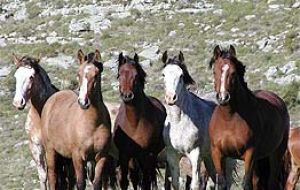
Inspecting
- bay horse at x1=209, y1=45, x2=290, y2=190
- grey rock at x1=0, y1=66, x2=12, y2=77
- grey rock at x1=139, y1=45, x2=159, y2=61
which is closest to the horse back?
bay horse at x1=209, y1=45, x2=290, y2=190

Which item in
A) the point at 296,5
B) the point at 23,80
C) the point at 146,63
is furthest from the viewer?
the point at 296,5

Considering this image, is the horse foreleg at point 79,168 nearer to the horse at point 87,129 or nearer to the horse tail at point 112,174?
the horse at point 87,129

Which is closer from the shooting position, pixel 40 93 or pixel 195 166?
pixel 195 166

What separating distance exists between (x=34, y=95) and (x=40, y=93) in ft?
0.41

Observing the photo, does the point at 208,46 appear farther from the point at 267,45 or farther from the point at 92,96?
the point at 92,96

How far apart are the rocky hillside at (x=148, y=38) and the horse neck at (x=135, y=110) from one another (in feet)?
24.0

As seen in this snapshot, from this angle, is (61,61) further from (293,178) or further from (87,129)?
(87,129)

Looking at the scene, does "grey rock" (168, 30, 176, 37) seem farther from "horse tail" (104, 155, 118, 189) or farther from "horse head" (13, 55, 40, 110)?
"horse head" (13, 55, 40, 110)

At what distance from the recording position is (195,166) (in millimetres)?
11609

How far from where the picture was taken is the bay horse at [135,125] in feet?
37.6

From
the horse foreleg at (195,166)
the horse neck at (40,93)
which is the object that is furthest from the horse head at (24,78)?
the horse foreleg at (195,166)

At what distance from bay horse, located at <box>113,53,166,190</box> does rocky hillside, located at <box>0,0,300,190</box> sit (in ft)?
23.2

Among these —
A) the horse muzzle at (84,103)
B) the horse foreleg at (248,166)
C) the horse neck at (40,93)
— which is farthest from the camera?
the horse neck at (40,93)

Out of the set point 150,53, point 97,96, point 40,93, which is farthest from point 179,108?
point 150,53
